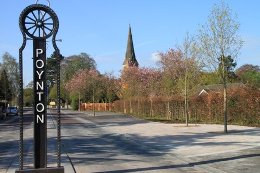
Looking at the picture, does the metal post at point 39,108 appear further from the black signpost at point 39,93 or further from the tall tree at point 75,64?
the tall tree at point 75,64

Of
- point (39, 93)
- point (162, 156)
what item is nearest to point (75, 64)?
point (162, 156)

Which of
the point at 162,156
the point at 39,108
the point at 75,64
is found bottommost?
the point at 162,156

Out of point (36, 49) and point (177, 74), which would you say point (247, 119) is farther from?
point (36, 49)

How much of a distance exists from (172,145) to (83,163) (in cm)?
652

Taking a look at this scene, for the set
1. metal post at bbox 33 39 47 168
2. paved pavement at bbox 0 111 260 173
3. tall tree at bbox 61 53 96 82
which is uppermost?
tall tree at bbox 61 53 96 82

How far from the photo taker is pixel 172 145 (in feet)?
65.7

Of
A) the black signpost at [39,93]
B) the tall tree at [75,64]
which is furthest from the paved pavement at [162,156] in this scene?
the tall tree at [75,64]

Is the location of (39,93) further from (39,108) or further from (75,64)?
(75,64)

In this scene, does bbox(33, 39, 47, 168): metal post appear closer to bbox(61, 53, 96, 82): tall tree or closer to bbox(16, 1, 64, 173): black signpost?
bbox(16, 1, 64, 173): black signpost

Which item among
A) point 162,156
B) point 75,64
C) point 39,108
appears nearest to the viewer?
point 39,108

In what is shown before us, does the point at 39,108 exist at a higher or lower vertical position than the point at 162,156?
higher

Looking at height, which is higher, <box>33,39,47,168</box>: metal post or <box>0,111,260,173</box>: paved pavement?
<box>33,39,47,168</box>: metal post

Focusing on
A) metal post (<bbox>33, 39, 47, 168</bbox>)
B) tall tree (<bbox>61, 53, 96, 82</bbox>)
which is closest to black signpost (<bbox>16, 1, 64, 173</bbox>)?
metal post (<bbox>33, 39, 47, 168</bbox>)

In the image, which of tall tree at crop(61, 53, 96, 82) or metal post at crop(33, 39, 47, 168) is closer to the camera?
metal post at crop(33, 39, 47, 168)
